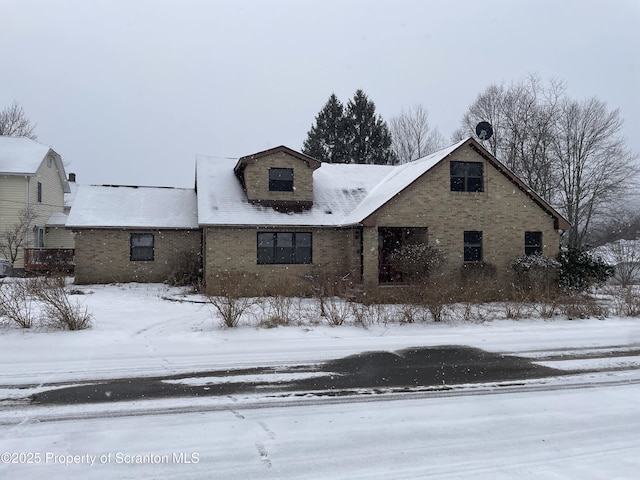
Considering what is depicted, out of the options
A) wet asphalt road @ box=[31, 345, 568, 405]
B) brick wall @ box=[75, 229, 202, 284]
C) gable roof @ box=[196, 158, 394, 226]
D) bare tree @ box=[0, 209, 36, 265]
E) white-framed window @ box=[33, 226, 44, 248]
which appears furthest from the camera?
white-framed window @ box=[33, 226, 44, 248]

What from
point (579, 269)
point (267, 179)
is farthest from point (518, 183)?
point (267, 179)

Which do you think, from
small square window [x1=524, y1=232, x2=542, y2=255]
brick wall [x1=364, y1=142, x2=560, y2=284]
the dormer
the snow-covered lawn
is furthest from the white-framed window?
small square window [x1=524, y1=232, x2=542, y2=255]

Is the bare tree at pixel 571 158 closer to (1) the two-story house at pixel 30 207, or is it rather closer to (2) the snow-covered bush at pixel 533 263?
(2) the snow-covered bush at pixel 533 263

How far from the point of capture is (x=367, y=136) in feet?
143

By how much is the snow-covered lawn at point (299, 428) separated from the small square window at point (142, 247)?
12592 millimetres

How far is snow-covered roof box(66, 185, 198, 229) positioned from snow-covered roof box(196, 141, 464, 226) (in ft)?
7.74

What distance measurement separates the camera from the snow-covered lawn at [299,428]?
13.7ft

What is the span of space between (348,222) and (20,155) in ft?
75.5

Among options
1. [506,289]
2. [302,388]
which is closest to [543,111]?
[506,289]

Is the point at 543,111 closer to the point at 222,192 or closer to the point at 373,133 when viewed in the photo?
the point at 373,133

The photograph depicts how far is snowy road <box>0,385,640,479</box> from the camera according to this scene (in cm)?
411

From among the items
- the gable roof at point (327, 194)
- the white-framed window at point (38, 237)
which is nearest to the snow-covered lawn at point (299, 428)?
the gable roof at point (327, 194)

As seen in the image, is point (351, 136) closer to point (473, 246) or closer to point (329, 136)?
point (329, 136)

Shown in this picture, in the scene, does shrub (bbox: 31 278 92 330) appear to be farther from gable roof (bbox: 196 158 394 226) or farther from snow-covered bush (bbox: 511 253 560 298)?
snow-covered bush (bbox: 511 253 560 298)
